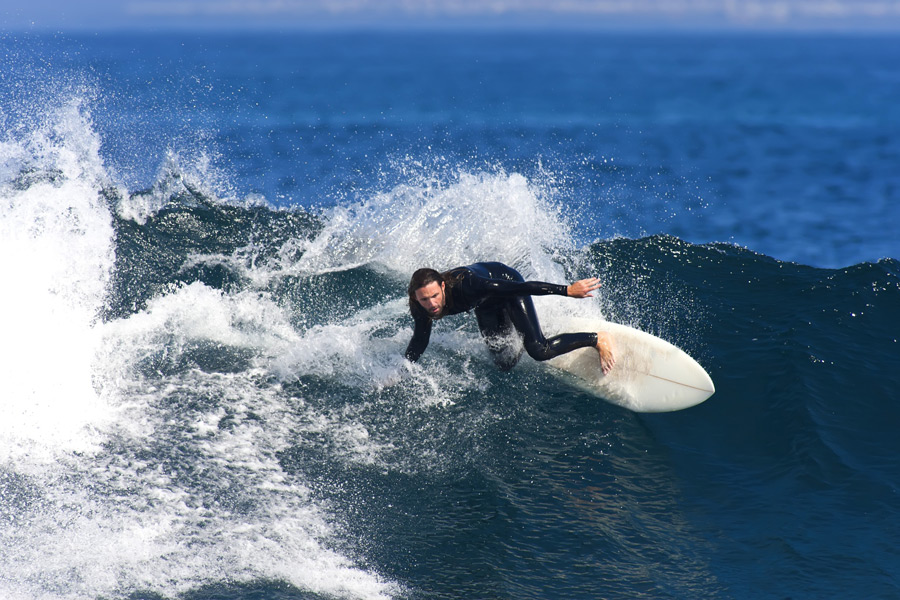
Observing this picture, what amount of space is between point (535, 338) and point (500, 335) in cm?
35

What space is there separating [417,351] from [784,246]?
1545 cm

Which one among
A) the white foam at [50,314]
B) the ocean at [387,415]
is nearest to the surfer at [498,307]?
the ocean at [387,415]

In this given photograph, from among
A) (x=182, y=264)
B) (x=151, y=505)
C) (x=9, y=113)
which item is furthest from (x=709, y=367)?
(x=9, y=113)

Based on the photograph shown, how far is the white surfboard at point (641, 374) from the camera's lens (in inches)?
260

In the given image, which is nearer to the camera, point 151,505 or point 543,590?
point 543,590

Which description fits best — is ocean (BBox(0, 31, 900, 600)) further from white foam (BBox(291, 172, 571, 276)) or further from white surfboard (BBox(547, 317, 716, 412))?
white surfboard (BBox(547, 317, 716, 412))

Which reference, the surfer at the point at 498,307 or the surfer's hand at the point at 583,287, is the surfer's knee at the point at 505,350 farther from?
the surfer's hand at the point at 583,287

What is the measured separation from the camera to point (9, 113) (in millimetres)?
20281

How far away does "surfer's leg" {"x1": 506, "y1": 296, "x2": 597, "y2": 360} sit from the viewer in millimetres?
6586

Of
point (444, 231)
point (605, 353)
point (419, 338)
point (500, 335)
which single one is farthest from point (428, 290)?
point (444, 231)

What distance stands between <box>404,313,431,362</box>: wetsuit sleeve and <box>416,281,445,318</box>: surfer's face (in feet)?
1.45

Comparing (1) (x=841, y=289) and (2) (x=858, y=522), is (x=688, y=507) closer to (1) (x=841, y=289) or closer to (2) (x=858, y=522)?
(2) (x=858, y=522)

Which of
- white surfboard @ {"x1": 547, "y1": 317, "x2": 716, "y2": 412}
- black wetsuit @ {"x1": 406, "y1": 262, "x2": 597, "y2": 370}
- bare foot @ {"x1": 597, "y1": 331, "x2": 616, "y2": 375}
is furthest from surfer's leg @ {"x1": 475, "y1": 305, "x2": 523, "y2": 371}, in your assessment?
bare foot @ {"x1": 597, "y1": 331, "x2": 616, "y2": 375}

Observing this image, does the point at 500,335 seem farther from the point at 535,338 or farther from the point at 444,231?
the point at 444,231
